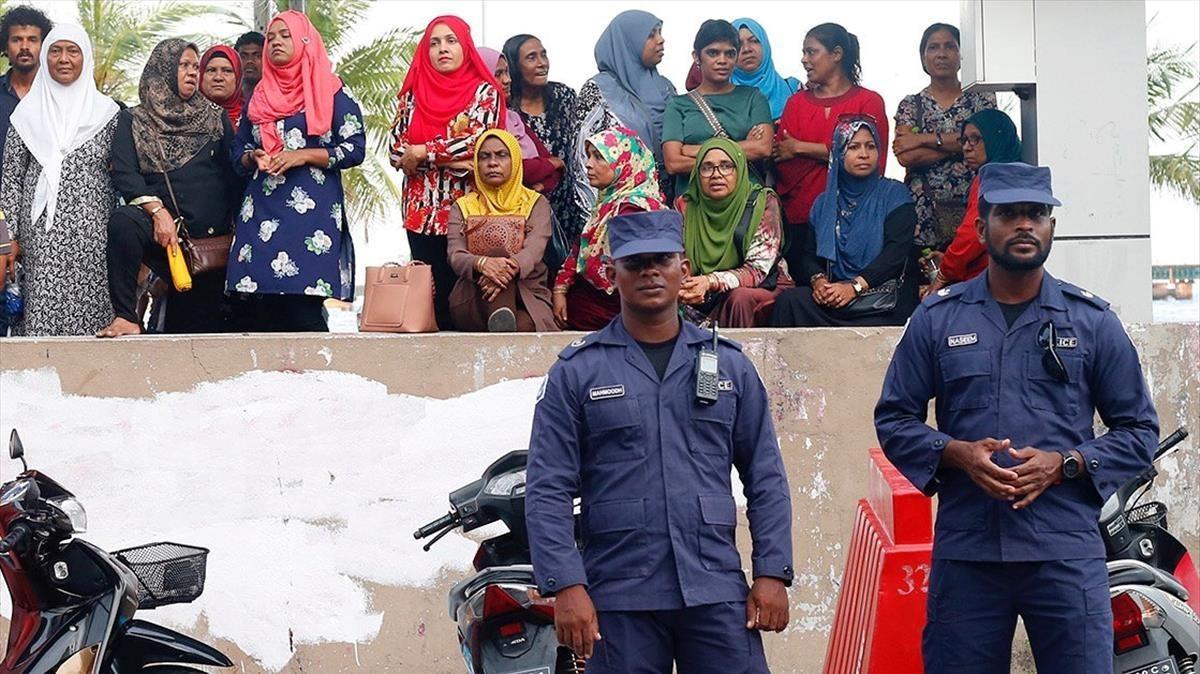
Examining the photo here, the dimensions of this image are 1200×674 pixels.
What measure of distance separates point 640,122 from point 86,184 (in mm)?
2499

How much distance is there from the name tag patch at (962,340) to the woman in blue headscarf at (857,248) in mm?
2322

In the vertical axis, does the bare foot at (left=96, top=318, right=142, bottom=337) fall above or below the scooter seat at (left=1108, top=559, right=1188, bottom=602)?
above

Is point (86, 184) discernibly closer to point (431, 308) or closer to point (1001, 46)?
point (431, 308)

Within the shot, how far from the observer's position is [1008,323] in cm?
426

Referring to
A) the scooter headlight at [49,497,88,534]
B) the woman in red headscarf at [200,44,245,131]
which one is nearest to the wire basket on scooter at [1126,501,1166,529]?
the scooter headlight at [49,497,88,534]

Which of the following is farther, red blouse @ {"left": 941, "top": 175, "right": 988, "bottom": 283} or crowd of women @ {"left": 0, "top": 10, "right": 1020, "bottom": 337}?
crowd of women @ {"left": 0, "top": 10, "right": 1020, "bottom": 337}

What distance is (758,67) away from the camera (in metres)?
7.83

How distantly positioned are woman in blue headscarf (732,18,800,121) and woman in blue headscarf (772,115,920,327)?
0.90 metres

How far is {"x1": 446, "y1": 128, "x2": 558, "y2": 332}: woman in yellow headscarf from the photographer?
6523 mm

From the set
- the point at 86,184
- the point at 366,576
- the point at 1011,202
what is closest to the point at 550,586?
the point at 1011,202

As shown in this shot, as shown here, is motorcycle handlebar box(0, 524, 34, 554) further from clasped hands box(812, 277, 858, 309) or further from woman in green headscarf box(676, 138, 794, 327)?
clasped hands box(812, 277, 858, 309)

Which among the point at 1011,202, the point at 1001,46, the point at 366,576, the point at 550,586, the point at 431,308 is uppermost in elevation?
the point at 1001,46

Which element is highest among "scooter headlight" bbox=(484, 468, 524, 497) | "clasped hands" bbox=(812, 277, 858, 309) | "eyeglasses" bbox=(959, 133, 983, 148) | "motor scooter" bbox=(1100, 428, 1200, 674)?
"eyeglasses" bbox=(959, 133, 983, 148)

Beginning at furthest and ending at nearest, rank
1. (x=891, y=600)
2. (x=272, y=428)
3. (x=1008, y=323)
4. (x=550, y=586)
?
(x=272, y=428) → (x=891, y=600) → (x=1008, y=323) → (x=550, y=586)
